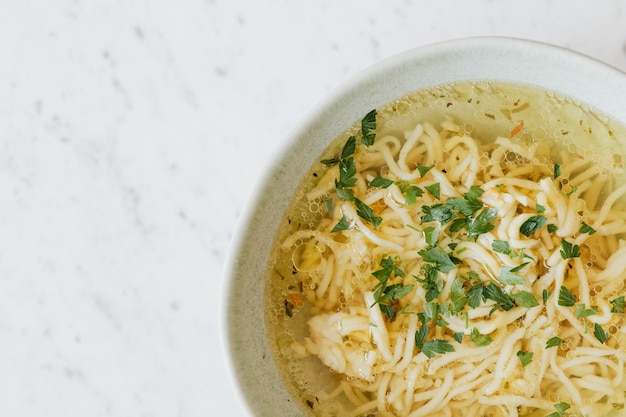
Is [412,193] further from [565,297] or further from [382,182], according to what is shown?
[565,297]

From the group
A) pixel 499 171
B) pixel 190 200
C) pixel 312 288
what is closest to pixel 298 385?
pixel 312 288

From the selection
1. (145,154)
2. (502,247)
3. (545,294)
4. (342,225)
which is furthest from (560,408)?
(145,154)

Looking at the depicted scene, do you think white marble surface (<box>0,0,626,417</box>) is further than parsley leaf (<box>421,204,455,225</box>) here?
Yes

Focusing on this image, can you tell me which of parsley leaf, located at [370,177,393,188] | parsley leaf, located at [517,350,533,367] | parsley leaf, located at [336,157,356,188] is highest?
parsley leaf, located at [336,157,356,188]

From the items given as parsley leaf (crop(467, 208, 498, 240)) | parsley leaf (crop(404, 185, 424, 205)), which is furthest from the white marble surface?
parsley leaf (crop(467, 208, 498, 240))

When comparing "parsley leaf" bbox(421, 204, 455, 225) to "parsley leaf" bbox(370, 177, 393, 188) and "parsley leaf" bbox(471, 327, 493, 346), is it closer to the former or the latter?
"parsley leaf" bbox(370, 177, 393, 188)

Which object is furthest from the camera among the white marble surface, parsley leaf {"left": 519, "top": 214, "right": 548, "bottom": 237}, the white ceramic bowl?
the white marble surface

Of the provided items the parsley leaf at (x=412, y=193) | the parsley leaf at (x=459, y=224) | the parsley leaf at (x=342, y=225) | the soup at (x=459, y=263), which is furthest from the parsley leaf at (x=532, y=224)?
the parsley leaf at (x=342, y=225)
